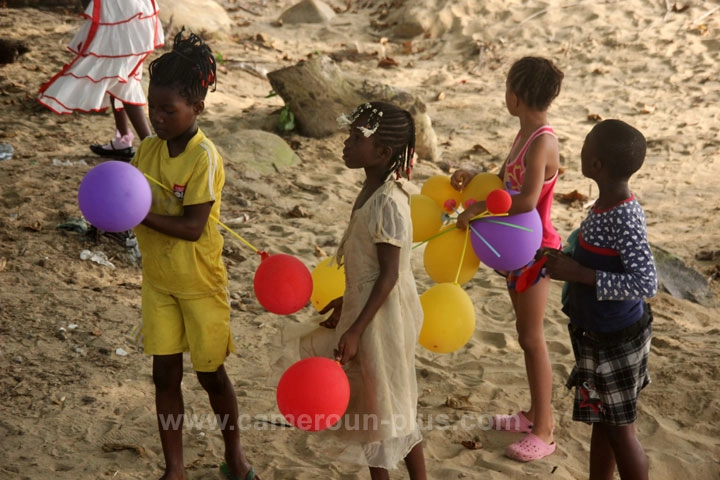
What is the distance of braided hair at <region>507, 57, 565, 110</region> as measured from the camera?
3.48 metres

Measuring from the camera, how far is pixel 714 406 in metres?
4.16

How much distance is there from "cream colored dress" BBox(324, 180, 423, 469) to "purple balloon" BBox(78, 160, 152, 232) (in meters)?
0.77

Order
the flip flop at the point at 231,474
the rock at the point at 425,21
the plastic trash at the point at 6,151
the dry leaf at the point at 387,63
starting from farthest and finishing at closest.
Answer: the rock at the point at 425,21
the dry leaf at the point at 387,63
the plastic trash at the point at 6,151
the flip flop at the point at 231,474

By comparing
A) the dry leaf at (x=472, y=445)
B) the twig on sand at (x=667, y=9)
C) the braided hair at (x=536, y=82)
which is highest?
the twig on sand at (x=667, y=9)

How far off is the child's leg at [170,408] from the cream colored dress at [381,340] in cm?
74

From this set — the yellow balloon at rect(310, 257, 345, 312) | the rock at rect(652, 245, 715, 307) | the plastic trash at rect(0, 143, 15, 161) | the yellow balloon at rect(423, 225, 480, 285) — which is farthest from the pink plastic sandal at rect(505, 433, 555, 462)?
the plastic trash at rect(0, 143, 15, 161)

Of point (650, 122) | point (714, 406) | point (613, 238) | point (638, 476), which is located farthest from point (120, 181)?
point (650, 122)

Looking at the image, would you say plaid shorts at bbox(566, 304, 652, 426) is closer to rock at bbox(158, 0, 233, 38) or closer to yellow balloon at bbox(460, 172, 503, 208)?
yellow balloon at bbox(460, 172, 503, 208)

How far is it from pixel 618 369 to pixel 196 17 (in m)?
10.2

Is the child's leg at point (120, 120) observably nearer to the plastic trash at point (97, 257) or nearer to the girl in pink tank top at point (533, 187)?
the plastic trash at point (97, 257)

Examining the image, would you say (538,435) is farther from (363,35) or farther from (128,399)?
(363,35)

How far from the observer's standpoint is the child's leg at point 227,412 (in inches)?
129

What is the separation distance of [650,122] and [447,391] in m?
6.10

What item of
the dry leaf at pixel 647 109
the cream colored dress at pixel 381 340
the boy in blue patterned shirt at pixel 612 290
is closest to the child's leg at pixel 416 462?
the cream colored dress at pixel 381 340
